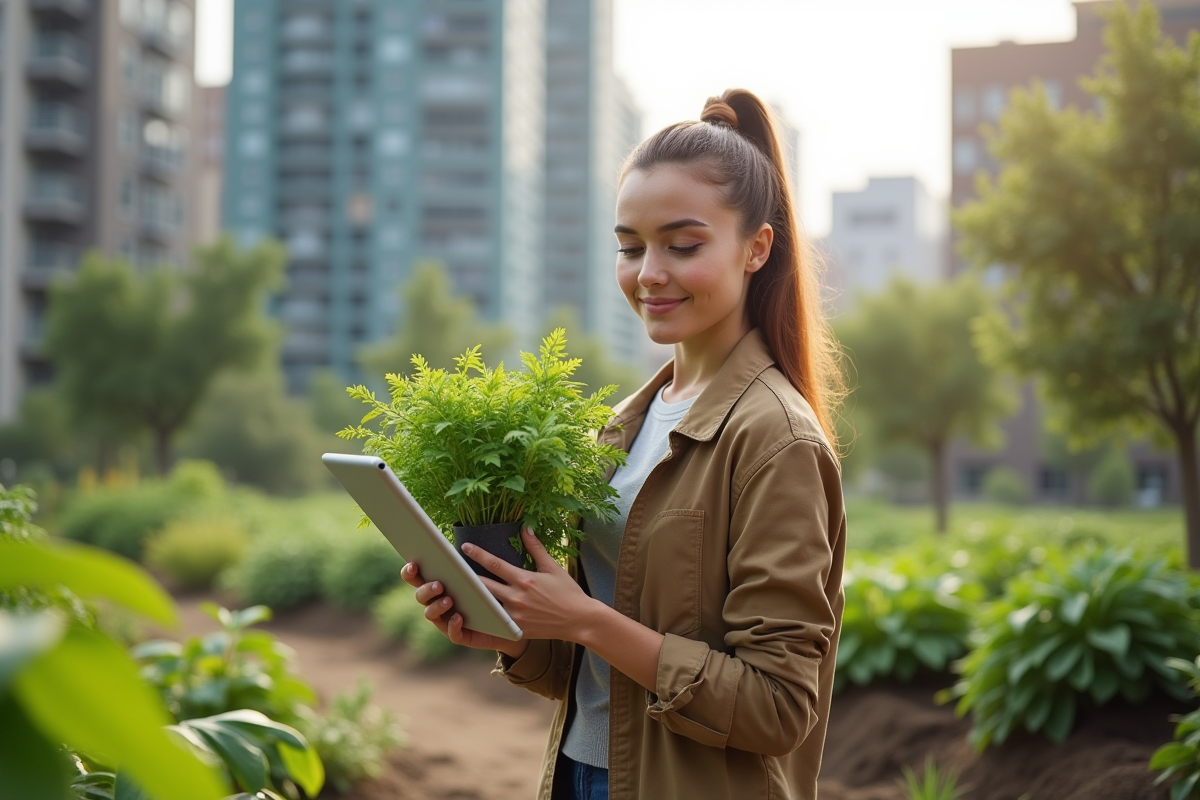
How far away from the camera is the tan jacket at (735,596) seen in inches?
67.9

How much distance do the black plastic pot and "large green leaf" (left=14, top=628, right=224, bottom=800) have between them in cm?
123

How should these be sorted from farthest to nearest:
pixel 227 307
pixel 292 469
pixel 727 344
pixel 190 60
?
pixel 190 60 → pixel 292 469 → pixel 227 307 → pixel 727 344

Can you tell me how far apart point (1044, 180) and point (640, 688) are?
33.0ft

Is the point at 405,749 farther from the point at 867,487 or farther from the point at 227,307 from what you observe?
the point at 867,487

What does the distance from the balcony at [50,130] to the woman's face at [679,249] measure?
44430 millimetres

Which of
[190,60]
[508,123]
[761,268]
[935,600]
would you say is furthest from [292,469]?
[508,123]

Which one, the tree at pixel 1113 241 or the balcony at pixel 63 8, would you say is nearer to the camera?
the tree at pixel 1113 241

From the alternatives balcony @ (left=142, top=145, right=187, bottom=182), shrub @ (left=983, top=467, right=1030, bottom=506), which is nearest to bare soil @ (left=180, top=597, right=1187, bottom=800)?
shrub @ (left=983, top=467, right=1030, bottom=506)

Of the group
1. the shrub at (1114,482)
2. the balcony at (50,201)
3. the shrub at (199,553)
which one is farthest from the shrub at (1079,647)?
the balcony at (50,201)

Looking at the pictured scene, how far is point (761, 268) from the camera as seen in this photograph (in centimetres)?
220

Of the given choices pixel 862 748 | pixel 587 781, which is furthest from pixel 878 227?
pixel 587 781

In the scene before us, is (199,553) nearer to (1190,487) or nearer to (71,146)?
(1190,487)

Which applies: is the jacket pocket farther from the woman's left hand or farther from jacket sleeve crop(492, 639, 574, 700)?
jacket sleeve crop(492, 639, 574, 700)

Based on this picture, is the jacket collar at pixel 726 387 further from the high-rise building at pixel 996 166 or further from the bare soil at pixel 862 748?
the high-rise building at pixel 996 166
